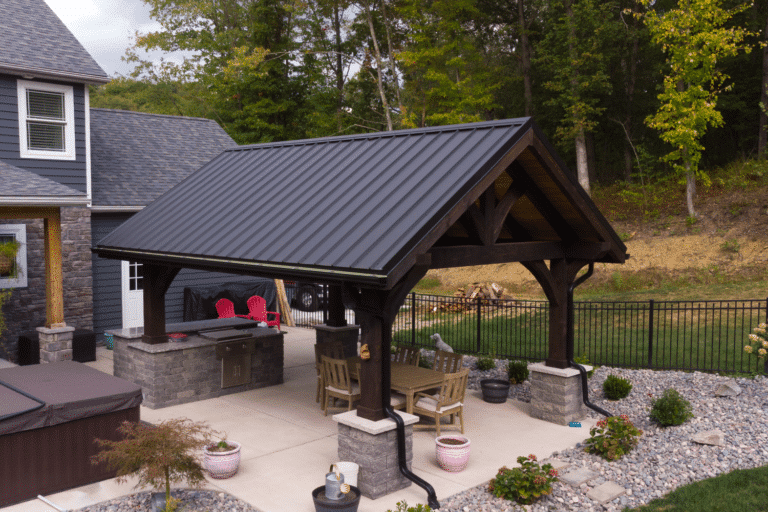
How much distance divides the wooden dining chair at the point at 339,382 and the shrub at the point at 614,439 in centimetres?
336

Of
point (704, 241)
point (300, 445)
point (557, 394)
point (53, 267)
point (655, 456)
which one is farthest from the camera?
point (704, 241)

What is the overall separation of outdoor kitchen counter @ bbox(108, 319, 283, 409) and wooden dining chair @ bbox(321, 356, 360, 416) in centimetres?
203

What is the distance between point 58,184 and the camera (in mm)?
11766

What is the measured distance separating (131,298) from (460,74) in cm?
2031

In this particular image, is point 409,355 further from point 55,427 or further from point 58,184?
point 58,184

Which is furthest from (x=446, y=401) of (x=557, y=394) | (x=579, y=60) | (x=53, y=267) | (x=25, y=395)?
(x=579, y=60)

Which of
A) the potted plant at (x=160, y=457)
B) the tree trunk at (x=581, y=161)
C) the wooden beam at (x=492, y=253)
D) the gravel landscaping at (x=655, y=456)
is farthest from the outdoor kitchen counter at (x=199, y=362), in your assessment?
the tree trunk at (x=581, y=161)

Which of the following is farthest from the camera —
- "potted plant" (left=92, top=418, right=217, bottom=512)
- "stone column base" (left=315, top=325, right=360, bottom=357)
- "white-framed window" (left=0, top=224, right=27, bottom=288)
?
"white-framed window" (left=0, top=224, right=27, bottom=288)

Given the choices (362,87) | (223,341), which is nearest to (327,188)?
(223,341)

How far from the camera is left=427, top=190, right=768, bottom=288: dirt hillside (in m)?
20.0

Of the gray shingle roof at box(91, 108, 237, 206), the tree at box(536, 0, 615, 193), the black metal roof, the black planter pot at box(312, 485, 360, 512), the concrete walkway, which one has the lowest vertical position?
the concrete walkway

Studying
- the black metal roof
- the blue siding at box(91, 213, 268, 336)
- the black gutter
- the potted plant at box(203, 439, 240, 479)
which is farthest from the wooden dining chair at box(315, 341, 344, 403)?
the blue siding at box(91, 213, 268, 336)

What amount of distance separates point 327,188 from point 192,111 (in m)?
28.2

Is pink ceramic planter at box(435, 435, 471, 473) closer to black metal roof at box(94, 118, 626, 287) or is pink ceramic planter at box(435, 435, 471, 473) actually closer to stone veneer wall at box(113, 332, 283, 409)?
black metal roof at box(94, 118, 626, 287)
